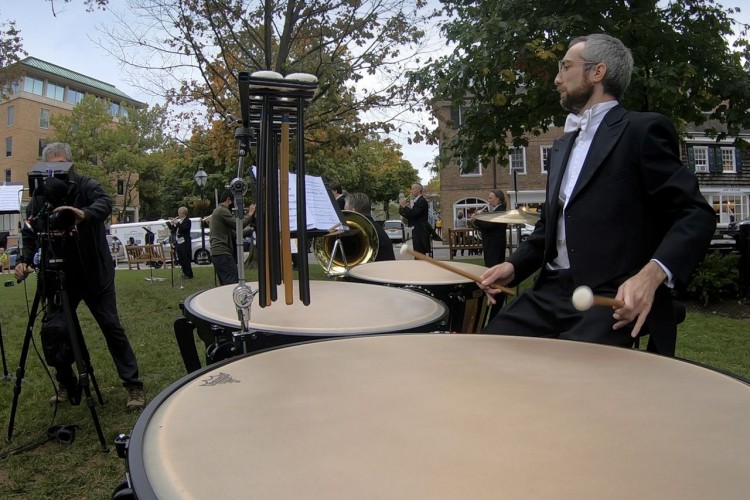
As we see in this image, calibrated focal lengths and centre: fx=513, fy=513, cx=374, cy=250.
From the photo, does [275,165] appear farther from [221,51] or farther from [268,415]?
[221,51]

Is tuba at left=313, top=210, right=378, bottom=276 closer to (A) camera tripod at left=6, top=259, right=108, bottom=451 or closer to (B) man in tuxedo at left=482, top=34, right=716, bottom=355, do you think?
(A) camera tripod at left=6, top=259, right=108, bottom=451

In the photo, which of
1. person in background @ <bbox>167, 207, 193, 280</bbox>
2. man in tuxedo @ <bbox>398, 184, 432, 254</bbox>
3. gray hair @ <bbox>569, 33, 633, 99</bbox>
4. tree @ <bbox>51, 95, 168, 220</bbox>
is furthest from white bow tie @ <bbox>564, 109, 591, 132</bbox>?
tree @ <bbox>51, 95, 168, 220</bbox>

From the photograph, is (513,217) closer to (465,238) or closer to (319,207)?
(319,207)

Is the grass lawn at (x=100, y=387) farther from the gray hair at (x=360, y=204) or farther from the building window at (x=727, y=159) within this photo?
the building window at (x=727, y=159)

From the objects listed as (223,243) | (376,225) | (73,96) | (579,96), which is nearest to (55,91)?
(73,96)

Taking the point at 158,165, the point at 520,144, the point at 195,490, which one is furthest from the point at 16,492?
the point at 158,165

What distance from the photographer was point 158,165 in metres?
37.0

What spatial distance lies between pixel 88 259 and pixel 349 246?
12.6 ft

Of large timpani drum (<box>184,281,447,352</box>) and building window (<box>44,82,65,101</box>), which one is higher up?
building window (<box>44,82,65,101</box>)

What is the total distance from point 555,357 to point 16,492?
2.48m

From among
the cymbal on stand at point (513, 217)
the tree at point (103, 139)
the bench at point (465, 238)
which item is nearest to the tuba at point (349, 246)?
the cymbal on stand at point (513, 217)

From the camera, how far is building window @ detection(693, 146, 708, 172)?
3094 cm

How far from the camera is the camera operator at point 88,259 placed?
9.84ft

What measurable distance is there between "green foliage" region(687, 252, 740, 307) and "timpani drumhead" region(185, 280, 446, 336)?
5.98m
